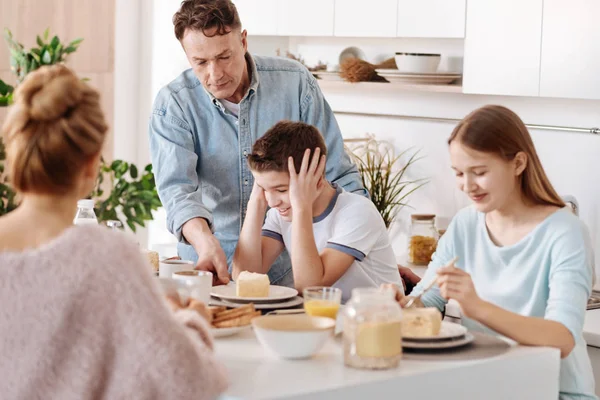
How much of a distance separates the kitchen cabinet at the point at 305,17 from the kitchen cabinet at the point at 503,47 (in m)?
0.75

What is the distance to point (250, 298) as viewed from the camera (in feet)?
7.80

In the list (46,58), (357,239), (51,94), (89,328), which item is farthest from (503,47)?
(89,328)

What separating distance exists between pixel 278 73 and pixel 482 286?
1.14m

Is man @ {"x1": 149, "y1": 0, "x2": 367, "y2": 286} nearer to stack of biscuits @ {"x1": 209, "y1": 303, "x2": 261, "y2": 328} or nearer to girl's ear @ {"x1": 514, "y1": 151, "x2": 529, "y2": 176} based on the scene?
stack of biscuits @ {"x1": 209, "y1": 303, "x2": 261, "y2": 328}

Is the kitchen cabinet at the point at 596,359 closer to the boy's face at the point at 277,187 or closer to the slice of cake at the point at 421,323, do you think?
the boy's face at the point at 277,187

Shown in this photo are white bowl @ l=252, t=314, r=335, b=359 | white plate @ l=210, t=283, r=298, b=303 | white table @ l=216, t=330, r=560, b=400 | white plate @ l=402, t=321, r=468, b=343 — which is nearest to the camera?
white table @ l=216, t=330, r=560, b=400

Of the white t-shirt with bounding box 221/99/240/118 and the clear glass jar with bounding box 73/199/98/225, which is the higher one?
the white t-shirt with bounding box 221/99/240/118

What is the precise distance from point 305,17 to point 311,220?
75.6 inches

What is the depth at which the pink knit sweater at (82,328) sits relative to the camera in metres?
1.55

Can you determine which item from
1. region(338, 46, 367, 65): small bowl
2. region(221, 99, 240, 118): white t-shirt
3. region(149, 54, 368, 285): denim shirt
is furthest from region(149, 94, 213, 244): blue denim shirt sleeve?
region(338, 46, 367, 65): small bowl

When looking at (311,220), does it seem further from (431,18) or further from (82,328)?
(431,18)

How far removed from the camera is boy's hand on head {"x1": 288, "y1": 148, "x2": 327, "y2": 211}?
2.70 m

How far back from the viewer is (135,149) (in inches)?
219

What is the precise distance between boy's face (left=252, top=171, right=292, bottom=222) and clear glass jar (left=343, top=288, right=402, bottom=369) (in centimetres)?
89
